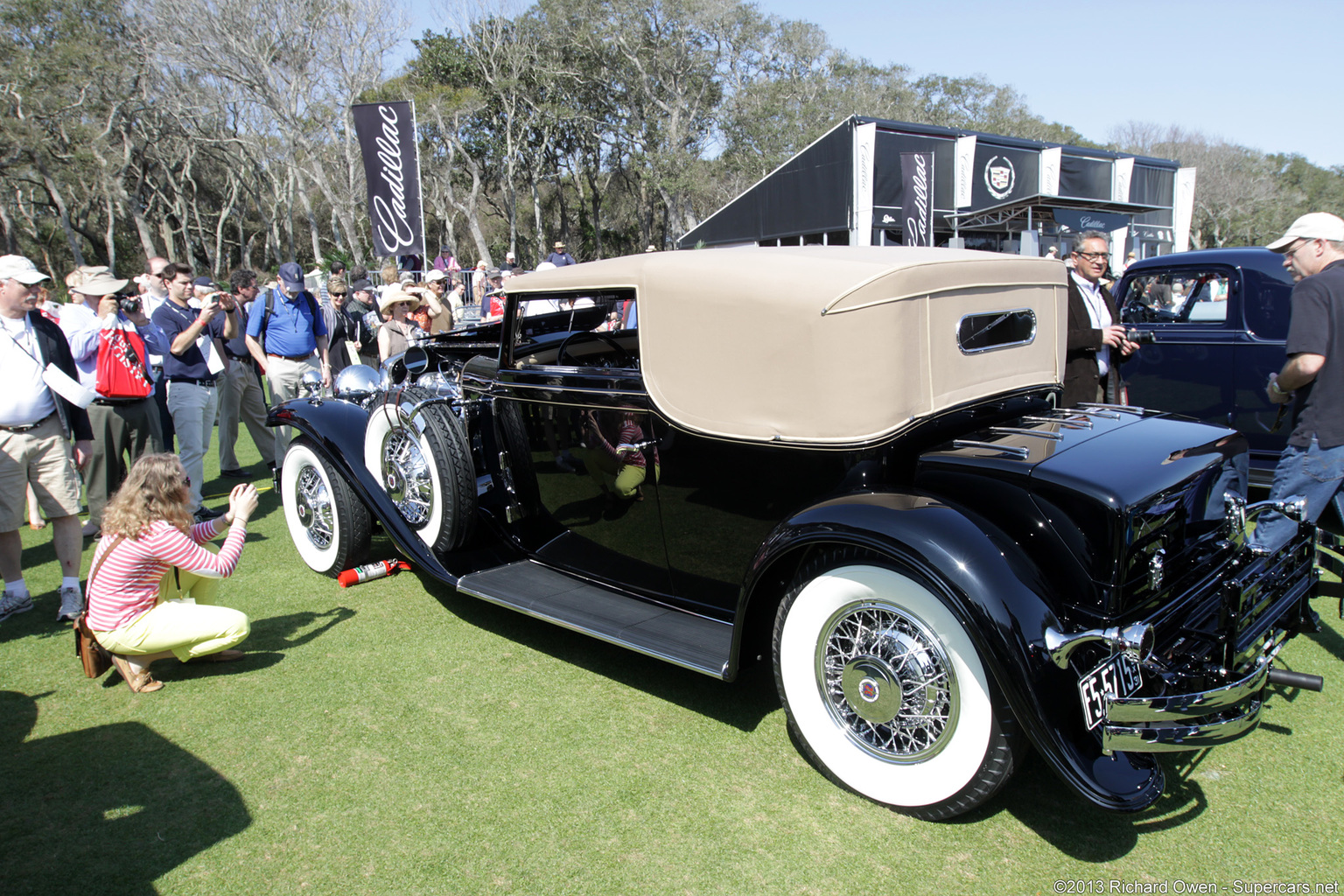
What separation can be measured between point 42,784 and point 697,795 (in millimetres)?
2404

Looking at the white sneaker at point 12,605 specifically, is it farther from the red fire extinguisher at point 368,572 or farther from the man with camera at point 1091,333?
the man with camera at point 1091,333

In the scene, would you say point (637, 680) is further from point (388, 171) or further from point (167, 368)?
point (388, 171)

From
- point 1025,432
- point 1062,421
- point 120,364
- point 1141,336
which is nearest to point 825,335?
point 1025,432

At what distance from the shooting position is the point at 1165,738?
84.2 inches

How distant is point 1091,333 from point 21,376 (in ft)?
19.2

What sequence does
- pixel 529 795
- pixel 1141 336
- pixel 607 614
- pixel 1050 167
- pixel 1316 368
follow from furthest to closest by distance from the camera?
pixel 1050 167, pixel 1141 336, pixel 607 614, pixel 1316 368, pixel 529 795

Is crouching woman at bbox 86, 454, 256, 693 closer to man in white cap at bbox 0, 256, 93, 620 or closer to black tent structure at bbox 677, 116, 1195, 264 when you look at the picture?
man in white cap at bbox 0, 256, 93, 620

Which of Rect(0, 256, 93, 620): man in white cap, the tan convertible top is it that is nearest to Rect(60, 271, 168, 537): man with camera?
Rect(0, 256, 93, 620): man in white cap

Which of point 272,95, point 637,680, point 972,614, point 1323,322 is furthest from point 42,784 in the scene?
point 272,95

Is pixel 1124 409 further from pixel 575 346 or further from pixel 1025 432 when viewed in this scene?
pixel 575 346

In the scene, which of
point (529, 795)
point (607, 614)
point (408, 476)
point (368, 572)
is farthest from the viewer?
point (368, 572)

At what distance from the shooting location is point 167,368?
605 centimetres

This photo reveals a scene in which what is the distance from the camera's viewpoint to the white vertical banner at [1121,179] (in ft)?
77.6

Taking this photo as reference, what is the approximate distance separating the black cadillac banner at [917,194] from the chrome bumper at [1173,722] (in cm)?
1554
